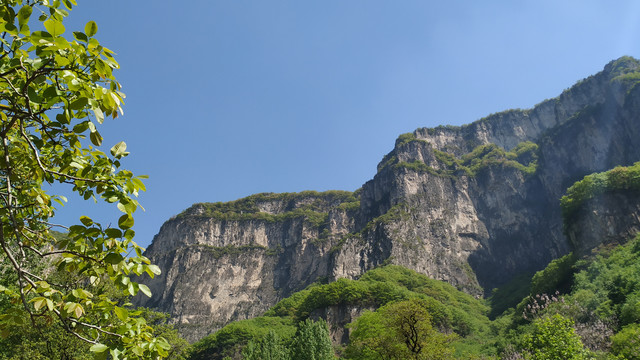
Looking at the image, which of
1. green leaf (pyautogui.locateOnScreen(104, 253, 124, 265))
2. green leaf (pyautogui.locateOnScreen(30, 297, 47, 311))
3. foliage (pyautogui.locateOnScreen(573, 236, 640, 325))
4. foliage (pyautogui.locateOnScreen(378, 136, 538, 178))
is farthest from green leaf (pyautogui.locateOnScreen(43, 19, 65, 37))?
foliage (pyautogui.locateOnScreen(378, 136, 538, 178))

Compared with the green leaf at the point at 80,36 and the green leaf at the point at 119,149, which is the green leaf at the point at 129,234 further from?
the green leaf at the point at 80,36

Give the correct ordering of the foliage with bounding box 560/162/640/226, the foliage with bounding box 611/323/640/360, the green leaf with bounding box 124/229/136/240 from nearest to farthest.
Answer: the green leaf with bounding box 124/229/136/240, the foliage with bounding box 611/323/640/360, the foliage with bounding box 560/162/640/226

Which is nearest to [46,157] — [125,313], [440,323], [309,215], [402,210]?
[125,313]

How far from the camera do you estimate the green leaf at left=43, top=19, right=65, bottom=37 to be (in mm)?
2531

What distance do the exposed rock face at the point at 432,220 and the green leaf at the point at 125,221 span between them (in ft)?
312

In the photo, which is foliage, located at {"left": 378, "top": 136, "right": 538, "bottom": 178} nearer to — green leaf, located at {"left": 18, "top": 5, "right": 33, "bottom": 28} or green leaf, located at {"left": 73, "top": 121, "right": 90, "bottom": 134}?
green leaf, located at {"left": 73, "top": 121, "right": 90, "bottom": 134}

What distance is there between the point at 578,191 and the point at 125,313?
234 ft

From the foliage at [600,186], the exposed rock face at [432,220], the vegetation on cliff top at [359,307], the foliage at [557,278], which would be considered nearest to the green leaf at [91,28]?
the vegetation on cliff top at [359,307]

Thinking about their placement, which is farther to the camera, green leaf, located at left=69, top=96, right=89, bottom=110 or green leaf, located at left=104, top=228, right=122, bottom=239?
green leaf, located at left=104, top=228, right=122, bottom=239

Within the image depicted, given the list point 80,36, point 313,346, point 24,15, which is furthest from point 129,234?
point 313,346

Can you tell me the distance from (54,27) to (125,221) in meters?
1.45

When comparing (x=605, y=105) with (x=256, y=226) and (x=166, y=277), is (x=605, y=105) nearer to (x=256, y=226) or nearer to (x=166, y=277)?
(x=256, y=226)

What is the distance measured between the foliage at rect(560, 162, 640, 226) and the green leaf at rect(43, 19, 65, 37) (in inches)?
2729

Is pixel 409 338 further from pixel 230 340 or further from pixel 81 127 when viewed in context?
pixel 230 340
